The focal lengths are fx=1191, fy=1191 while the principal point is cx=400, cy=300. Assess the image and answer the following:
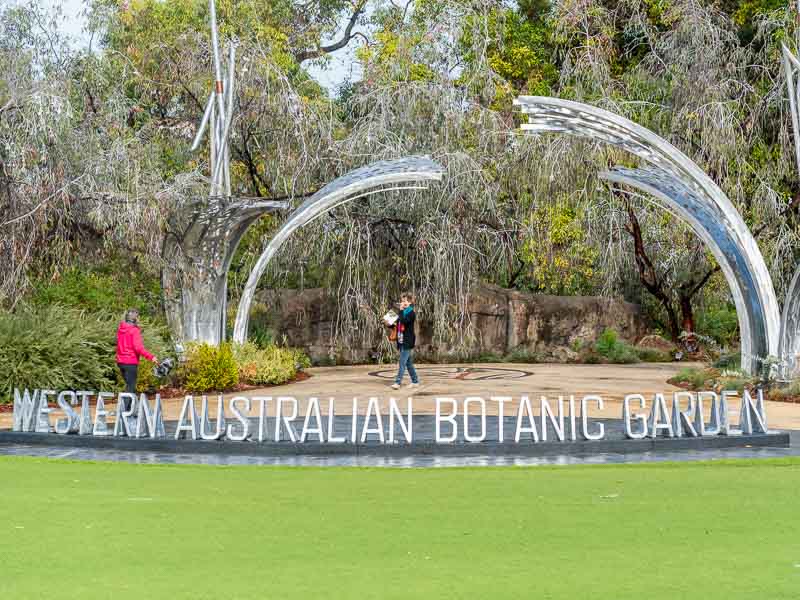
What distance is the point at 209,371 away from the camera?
68.8 ft

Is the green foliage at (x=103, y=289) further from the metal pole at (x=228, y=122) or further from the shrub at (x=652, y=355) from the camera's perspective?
the shrub at (x=652, y=355)

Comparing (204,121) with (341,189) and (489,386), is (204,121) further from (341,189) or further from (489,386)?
(489,386)

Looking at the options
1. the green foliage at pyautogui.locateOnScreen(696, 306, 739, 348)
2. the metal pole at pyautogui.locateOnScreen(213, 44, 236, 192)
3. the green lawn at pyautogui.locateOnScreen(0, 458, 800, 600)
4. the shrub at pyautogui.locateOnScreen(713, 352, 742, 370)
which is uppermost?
the metal pole at pyautogui.locateOnScreen(213, 44, 236, 192)

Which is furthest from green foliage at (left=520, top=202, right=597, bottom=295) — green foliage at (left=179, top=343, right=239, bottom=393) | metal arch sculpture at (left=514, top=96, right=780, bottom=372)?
green foliage at (left=179, top=343, right=239, bottom=393)

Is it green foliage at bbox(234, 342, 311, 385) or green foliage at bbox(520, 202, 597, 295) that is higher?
green foliage at bbox(520, 202, 597, 295)

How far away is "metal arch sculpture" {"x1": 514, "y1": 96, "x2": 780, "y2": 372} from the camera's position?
771 inches

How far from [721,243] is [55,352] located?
38.3 ft

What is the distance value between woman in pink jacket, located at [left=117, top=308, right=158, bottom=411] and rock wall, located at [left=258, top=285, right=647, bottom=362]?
11117 mm

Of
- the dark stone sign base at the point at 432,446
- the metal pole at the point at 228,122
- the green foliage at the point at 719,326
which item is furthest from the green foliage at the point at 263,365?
the green foliage at the point at 719,326

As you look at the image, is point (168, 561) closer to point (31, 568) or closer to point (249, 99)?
point (31, 568)

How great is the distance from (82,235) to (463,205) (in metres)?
8.67

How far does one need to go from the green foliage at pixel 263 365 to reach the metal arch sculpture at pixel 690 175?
6775 millimetres

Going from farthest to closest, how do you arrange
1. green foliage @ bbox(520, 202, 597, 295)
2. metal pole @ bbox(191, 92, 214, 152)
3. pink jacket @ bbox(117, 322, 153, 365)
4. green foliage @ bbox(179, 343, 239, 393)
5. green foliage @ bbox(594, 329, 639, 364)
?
green foliage @ bbox(594, 329, 639, 364)
green foliage @ bbox(520, 202, 597, 295)
metal pole @ bbox(191, 92, 214, 152)
green foliage @ bbox(179, 343, 239, 393)
pink jacket @ bbox(117, 322, 153, 365)

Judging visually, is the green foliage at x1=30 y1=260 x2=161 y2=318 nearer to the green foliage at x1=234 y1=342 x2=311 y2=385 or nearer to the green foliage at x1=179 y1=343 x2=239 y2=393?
the green foliage at x1=234 y1=342 x2=311 y2=385
